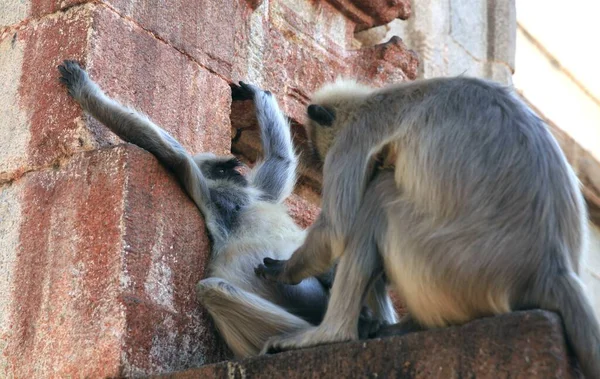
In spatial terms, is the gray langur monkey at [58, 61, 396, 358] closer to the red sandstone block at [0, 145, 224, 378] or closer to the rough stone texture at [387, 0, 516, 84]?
the red sandstone block at [0, 145, 224, 378]

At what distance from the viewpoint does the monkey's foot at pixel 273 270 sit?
161 inches

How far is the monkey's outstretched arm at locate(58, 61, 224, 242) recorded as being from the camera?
4277 millimetres

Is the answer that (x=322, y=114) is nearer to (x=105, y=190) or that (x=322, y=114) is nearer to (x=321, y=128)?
(x=321, y=128)

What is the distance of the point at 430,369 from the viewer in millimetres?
3238

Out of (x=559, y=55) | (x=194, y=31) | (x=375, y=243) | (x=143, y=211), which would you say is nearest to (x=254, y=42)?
(x=194, y=31)

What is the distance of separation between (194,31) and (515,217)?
2004 millimetres

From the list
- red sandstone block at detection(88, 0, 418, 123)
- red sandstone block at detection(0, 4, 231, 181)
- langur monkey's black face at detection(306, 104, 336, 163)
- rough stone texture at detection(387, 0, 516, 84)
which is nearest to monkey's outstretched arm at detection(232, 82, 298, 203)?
red sandstone block at detection(88, 0, 418, 123)

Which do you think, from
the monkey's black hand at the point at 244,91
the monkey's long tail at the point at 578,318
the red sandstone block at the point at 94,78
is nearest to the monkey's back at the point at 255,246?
the red sandstone block at the point at 94,78

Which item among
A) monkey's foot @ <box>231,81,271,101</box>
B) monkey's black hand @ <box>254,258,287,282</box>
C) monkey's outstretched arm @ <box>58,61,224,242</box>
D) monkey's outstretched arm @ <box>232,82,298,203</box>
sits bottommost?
monkey's outstretched arm @ <box>232,82,298,203</box>

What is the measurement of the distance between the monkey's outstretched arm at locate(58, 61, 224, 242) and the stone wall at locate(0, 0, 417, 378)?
0.18ft

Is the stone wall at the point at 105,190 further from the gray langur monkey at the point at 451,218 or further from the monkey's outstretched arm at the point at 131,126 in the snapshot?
the gray langur monkey at the point at 451,218

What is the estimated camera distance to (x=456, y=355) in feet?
10.5

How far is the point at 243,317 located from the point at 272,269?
0.22 metres

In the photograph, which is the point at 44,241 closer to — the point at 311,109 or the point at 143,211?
the point at 143,211
